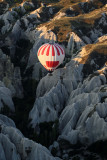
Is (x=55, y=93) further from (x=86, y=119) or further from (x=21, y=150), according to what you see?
(x=21, y=150)

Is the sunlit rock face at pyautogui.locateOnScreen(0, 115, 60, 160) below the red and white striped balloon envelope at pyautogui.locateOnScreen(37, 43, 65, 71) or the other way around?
below

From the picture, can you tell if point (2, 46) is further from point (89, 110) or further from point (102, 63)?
point (89, 110)

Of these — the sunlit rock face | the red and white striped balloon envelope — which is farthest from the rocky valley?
the red and white striped balloon envelope

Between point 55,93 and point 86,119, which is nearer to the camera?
point 86,119

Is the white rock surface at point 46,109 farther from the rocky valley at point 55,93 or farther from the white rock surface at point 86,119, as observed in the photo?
the white rock surface at point 86,119

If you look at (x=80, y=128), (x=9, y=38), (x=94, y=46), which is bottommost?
(x=80, y=128)

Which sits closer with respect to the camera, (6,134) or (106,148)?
(6,134)

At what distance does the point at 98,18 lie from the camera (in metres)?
68.6

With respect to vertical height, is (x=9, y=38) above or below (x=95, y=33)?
above

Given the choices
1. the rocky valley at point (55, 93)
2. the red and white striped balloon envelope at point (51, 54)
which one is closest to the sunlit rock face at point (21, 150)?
the rocky valley at point (55, 93)

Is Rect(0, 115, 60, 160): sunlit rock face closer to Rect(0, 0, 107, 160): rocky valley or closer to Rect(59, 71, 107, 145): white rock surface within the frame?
Rect(0, 0, 107, 160): rocky valley

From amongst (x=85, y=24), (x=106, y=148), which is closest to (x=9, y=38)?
(x=85, y=24)

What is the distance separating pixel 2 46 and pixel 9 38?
3587 mm

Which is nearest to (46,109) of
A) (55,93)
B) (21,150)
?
(55,93)
